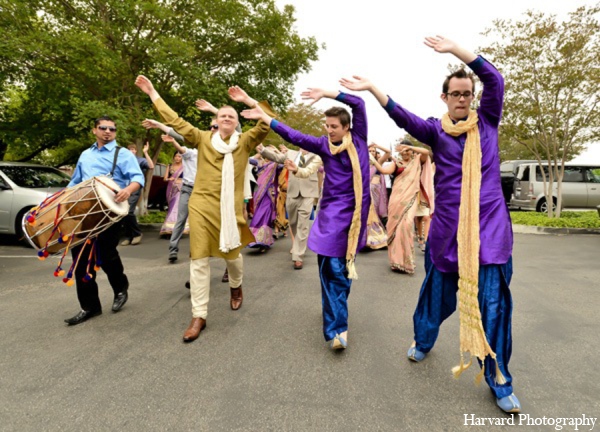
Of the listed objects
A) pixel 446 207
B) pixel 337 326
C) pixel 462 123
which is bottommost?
pixel 337 326

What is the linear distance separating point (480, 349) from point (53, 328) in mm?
3305

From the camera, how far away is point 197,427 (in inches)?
73.0

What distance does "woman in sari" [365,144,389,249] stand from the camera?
6719 millimetres

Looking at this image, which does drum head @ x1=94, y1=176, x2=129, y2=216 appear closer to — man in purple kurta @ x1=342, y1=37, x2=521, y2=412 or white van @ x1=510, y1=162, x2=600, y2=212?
man in purple kurta @ x1=342, y1=37, x2=521, y2=412

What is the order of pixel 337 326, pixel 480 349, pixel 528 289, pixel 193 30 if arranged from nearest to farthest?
1. pixel 480 349
2. pixel 337 326
3. pixel 528 289
4. pixel 193 30

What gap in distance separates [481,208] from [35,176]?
8.36 meters

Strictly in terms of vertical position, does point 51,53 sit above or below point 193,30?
below

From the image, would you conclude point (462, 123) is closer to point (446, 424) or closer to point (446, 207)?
point (446, 207)

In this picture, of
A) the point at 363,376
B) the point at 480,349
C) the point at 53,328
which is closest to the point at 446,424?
the point at 480,349

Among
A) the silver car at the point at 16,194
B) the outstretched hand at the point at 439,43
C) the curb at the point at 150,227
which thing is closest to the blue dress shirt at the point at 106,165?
the outstretched hand at the point at 439,43

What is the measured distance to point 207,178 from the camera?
3166 mm

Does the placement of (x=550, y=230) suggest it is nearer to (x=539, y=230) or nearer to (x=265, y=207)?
(x=539, y=230)

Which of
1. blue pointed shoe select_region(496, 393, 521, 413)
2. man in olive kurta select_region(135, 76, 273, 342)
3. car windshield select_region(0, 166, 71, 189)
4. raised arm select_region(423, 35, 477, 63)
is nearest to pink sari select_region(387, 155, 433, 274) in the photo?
man in olive kurta select_region(135, 76, 273, 342)

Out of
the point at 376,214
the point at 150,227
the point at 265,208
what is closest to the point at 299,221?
the point at 265,208
